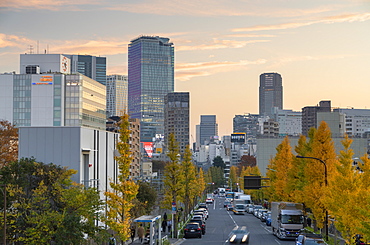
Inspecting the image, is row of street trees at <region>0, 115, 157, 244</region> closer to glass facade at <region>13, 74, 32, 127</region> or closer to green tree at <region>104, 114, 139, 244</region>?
green tree at <region>104, 114, 139, 244</region>

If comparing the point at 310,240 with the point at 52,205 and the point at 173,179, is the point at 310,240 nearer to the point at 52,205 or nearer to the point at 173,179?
the point at 52,205

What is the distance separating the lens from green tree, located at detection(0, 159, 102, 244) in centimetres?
3631

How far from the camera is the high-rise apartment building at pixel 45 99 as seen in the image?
17175cm

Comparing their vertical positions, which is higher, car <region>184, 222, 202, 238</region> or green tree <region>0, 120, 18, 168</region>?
green tree <region>0, 120, 18, 168</region>

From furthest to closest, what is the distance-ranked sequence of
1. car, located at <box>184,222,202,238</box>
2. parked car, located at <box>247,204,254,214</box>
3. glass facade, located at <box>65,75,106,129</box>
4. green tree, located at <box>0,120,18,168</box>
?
glass facade, located at <box>65,75,106,129</box> → parked car, located at <box>247,204,254,214</box> → green tree, located at <box>0,120,18,168</box> → car, located at <box>184,222,202,238</box>

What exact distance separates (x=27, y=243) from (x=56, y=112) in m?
140

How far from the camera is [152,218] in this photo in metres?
43.6

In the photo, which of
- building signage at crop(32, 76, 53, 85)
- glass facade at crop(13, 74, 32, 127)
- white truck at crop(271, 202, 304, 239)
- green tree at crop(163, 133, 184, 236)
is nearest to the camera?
white truck at crop(271, 202, 304, 239)

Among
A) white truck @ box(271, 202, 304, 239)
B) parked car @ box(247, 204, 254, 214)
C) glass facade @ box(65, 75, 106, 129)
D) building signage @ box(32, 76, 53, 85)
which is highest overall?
building signage @ box(32, 76, 53, 85)

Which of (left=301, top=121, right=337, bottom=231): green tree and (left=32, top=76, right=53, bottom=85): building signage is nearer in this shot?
(left=301, top=121, right=337, bottom=231): green tree

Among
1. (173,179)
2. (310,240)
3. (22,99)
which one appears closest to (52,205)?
(310,240)

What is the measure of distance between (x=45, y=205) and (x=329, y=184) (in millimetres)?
29343

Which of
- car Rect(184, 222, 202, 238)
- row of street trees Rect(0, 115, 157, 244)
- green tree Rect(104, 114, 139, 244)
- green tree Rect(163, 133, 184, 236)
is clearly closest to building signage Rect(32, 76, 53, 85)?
green tree Rect(163, 133, 184, 236)

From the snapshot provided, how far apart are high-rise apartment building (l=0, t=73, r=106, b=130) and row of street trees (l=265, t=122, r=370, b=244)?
300 feet
